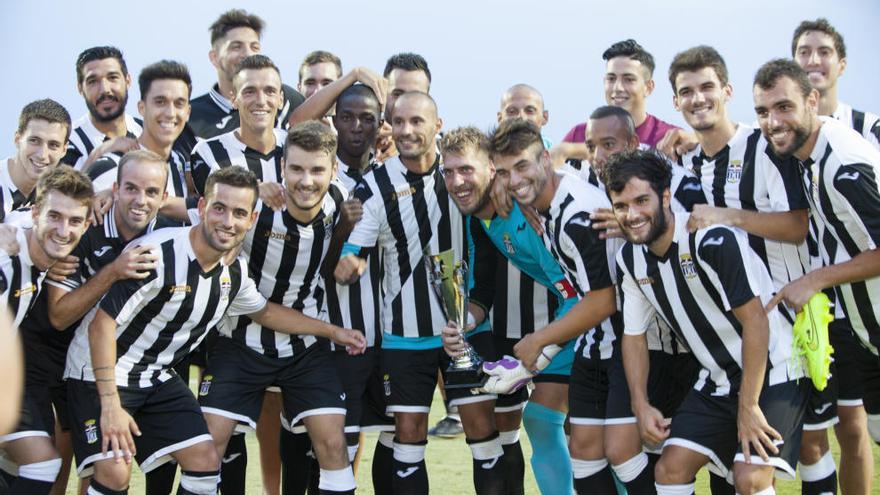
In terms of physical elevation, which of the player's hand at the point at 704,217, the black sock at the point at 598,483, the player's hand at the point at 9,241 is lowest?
Answer: the black sock at the point at 598,483

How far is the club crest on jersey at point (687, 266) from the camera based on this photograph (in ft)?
14.6

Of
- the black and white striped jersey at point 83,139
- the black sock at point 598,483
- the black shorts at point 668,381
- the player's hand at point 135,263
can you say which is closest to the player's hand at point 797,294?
the black shorts at point 668,381

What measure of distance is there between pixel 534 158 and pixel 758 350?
146 cm

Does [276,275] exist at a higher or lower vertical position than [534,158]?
lower

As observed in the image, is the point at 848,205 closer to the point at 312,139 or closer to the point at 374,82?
the point at 312,139

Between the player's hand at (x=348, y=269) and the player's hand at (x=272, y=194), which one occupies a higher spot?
the player's hand at (x=272, y=194)

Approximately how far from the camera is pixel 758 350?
4.28 m

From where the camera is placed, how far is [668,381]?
16.3 ft

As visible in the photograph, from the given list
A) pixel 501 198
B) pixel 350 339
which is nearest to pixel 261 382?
pixel 350 339

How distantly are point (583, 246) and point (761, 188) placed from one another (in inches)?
36.5

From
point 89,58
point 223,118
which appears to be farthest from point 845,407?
point 89,58

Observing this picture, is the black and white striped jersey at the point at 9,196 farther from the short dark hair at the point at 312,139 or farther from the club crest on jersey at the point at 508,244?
the club crest on jersey at the point at 508,244

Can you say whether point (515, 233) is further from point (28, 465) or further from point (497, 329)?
point (28, 465)

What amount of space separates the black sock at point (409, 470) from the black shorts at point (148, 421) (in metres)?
1.02
